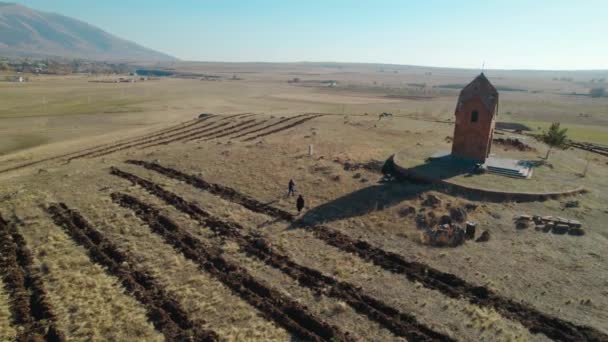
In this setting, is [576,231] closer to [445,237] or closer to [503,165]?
[445,237]

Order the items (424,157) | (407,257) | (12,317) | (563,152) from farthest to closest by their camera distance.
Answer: (563,152), (424,157), (407,257), (12,317)

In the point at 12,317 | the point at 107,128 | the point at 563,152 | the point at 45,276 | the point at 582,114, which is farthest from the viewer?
the point at 582,114

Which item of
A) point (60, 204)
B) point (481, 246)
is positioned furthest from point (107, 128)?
point (481, 246)

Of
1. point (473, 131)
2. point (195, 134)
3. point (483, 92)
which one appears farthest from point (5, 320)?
point (195, 134)

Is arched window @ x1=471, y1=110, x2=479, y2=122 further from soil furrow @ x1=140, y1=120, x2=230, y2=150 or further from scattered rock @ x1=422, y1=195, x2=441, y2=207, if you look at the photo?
soil furrow @ x1=140, y1=120, x2=230, y2=150

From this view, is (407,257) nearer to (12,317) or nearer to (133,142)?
(12,317)

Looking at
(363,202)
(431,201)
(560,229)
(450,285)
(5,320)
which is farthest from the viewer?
(363,202)
